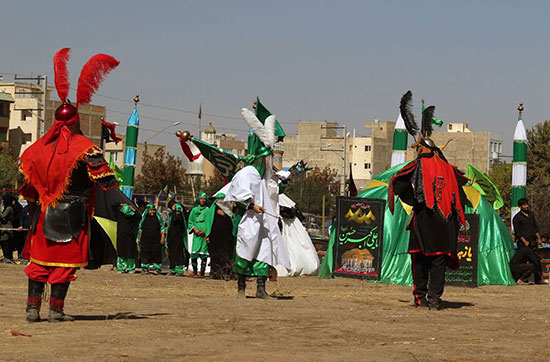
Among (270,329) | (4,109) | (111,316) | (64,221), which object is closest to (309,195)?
(4,109)

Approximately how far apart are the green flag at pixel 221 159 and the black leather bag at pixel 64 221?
916 centimetres

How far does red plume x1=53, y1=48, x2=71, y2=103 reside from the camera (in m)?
9.45

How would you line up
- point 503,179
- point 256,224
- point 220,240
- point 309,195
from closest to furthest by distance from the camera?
point 256,224
point 220,240
point 309,195
point 503,179

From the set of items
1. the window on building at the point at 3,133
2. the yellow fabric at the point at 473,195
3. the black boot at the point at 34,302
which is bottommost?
the black boot at the point at 34,302

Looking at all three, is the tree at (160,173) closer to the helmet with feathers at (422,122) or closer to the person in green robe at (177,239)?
the person in green robe at (177,239)

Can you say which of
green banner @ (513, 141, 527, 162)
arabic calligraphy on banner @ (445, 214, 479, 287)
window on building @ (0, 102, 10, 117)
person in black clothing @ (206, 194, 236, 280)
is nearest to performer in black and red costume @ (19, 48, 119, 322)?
arabic calligraphy on banner @ (445, 214, 479, 287)

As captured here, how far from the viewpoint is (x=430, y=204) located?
11.5m

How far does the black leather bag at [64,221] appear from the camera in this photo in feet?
29.3

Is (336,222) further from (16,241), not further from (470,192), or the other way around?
(16,241)

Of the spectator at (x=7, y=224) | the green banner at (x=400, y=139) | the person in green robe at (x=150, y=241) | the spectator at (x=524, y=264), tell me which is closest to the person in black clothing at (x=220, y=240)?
the person in green robe at (x=150, y=241)

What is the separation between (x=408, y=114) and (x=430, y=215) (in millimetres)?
1605

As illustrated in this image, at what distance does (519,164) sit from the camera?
2184 cm

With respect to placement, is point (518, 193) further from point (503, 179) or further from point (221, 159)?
point (503, 179)

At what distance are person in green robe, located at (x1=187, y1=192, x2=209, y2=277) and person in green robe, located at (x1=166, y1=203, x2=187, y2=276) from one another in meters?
0.65
